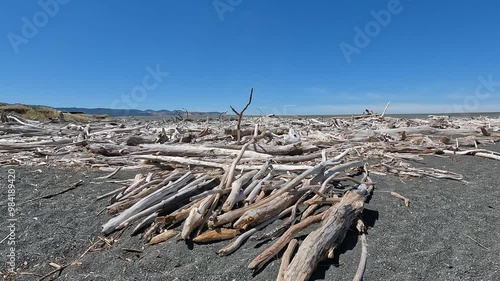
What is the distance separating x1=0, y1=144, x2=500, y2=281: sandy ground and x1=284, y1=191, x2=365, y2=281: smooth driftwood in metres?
0.14

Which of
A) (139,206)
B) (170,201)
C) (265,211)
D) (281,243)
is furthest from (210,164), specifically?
(281,243)

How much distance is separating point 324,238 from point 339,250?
26cm

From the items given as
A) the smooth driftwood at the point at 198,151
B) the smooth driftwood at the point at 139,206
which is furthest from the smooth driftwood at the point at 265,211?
the smooth driftwood at the point at 198,151

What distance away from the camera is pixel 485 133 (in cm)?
866

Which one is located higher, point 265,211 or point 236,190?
point 236,190

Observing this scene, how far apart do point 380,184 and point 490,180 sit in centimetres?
192

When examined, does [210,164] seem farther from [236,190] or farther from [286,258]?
[286,258]

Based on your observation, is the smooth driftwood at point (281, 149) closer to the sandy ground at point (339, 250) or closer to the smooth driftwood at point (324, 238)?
the sandy ground at point (339, 250)

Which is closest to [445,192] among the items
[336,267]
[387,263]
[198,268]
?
[387,263]

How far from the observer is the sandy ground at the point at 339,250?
2688 millimetres

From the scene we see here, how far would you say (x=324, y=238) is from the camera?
8.87 ft

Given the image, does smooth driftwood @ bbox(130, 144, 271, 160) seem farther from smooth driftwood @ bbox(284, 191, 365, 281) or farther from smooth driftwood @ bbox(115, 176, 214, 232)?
smooth driftwood @ bbox(284, 191, 365, 281)

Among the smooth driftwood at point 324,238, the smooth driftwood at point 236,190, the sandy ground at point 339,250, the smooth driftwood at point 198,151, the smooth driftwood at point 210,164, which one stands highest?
the smooth driftwood at point 198,151

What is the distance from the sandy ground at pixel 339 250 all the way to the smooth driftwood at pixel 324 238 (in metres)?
0.14
